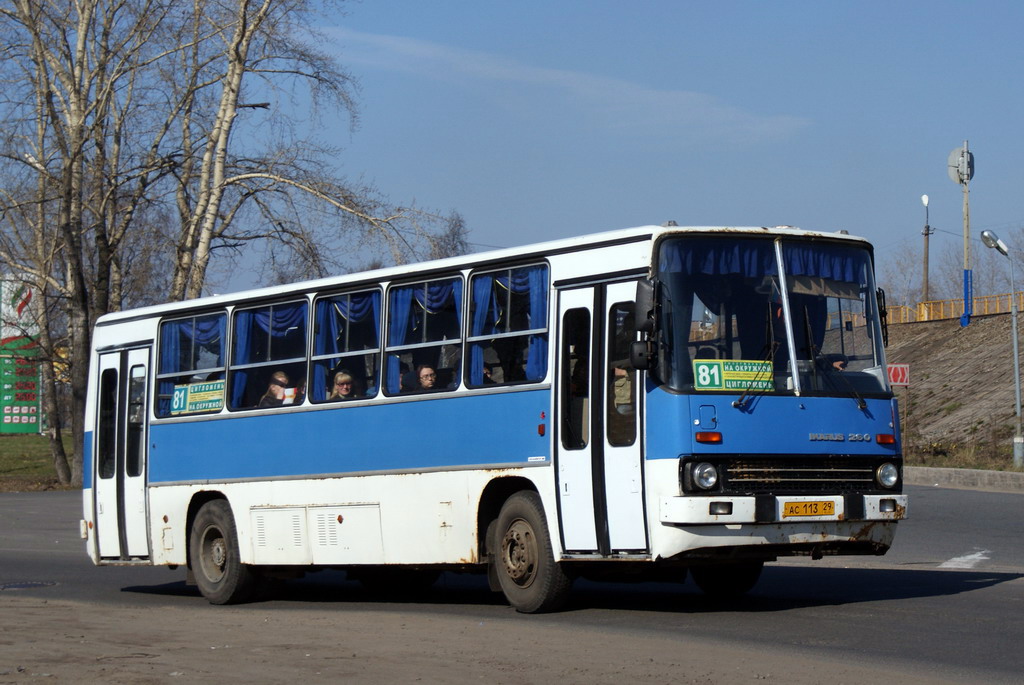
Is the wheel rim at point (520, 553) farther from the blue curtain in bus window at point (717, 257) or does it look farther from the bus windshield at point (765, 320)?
the blue curtain in bus window at point (717, 257)

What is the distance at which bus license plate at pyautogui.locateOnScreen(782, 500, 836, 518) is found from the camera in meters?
11.3

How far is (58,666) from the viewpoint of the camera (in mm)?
9508

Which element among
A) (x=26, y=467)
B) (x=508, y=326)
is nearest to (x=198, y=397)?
(x=508, y=326)

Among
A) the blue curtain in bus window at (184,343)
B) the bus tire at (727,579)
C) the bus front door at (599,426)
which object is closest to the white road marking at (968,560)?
the bus tire at (727,579)

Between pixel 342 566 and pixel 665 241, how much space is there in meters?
5.06

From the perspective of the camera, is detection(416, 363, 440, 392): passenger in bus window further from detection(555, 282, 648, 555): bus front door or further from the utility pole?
the utility pole

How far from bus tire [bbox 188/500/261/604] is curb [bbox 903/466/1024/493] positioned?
23805mm

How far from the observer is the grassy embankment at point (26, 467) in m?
45.5

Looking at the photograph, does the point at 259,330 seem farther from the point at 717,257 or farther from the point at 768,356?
the point at 768,356

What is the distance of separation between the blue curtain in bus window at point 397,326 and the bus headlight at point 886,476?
4.52m

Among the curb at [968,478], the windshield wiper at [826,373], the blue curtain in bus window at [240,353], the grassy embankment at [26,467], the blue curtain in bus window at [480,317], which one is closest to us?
the windshield wiper at [826,373]

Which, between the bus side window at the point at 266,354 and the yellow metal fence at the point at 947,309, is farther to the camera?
the yellow metal fence at the point at 947,309

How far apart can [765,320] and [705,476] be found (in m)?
1.43

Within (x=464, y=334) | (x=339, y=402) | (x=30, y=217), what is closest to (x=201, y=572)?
(x=339, y=402)
